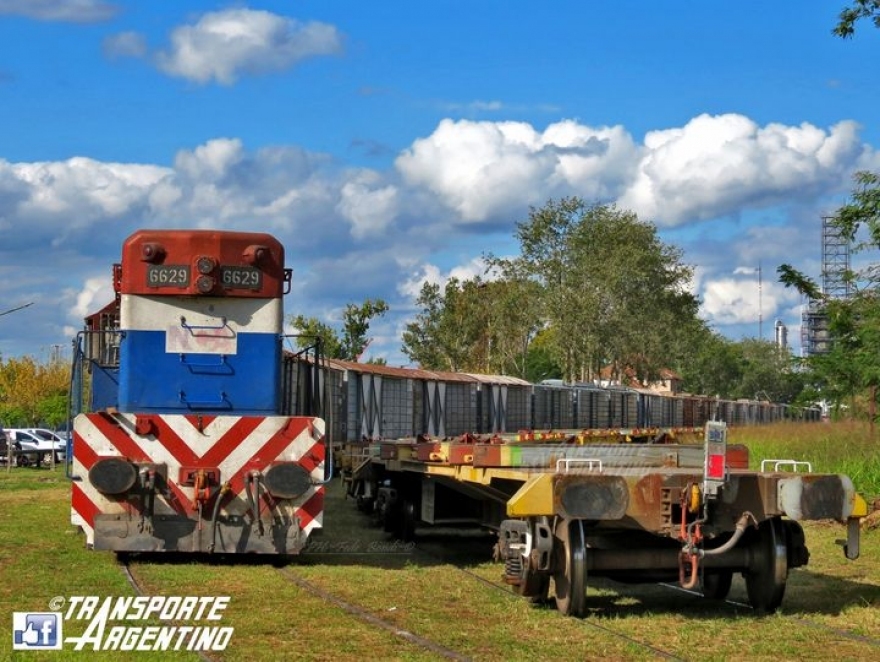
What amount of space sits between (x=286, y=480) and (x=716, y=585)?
12.7 feet

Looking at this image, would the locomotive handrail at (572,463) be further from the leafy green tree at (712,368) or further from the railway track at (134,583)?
the leafy green tree at (712,368)

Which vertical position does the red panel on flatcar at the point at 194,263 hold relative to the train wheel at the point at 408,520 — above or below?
above

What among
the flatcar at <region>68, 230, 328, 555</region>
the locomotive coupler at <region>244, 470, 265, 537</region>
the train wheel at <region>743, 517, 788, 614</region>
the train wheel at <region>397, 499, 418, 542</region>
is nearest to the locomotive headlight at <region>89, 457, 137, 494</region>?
the flatcar at <region>68, 230, 328, 555</region>

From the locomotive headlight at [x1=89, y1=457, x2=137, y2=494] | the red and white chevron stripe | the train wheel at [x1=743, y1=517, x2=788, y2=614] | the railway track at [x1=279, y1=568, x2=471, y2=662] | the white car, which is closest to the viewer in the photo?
the railway track at [x1=279, y1=568, x2=471, y2=662]

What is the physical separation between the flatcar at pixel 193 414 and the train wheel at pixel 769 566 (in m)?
4.09

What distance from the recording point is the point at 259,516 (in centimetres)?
1120

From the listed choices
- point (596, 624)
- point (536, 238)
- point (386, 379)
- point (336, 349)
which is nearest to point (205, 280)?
point (596, 624)

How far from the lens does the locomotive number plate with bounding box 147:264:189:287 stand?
12023 millimetres

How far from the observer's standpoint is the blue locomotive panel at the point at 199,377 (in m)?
12.0

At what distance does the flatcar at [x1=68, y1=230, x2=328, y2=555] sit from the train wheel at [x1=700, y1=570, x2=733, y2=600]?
11.7 feet

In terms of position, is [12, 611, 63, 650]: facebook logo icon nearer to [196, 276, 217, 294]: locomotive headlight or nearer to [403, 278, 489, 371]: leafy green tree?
[196, 276, 217, 294]: locomotive headlight

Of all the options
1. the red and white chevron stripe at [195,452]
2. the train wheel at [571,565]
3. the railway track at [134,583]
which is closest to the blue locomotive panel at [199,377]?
the red and white chevron stripe at [195,452]

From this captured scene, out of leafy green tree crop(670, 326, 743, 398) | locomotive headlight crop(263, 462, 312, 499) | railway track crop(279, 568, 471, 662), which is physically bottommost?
railway track crop(279, 568, 471, 662)

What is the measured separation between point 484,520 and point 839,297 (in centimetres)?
1463
